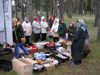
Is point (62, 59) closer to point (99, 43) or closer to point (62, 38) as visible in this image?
point (62, 38)

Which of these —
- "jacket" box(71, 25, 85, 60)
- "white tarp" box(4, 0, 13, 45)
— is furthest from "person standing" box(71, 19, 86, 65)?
"white tarp" box(4, 0, 13, 45)

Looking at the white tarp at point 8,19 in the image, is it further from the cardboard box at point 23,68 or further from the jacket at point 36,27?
the jacket at point 36,27

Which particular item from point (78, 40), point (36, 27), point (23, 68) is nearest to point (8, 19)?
point (23, 68)

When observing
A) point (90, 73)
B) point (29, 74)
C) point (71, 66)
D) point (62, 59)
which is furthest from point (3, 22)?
point (90, 73)

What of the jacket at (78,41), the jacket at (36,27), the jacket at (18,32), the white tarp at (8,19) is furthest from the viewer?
the jacket at (36,27)

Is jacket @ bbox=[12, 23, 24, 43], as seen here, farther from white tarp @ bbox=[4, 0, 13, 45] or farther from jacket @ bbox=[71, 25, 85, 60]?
jacket @ bbox=[71, 25, 85, 60]

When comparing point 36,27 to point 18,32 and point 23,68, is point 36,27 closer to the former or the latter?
point 18,32

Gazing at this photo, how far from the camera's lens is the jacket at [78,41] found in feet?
13.8

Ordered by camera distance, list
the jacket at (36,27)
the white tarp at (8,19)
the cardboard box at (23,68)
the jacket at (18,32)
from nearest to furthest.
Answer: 1. the cardboard box at (23,68)
2. the white tarp at (8,19)
3. the jacket at (18,32)
4. the jacket at (36,27)

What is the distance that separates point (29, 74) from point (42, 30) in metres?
4.22

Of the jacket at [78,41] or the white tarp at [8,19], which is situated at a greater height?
the white tarp at [8,19]

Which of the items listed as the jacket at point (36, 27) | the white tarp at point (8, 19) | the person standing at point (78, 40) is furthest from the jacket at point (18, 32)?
the jacket at point (36, 27)

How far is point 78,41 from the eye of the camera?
4344mm

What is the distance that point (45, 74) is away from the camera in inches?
155
